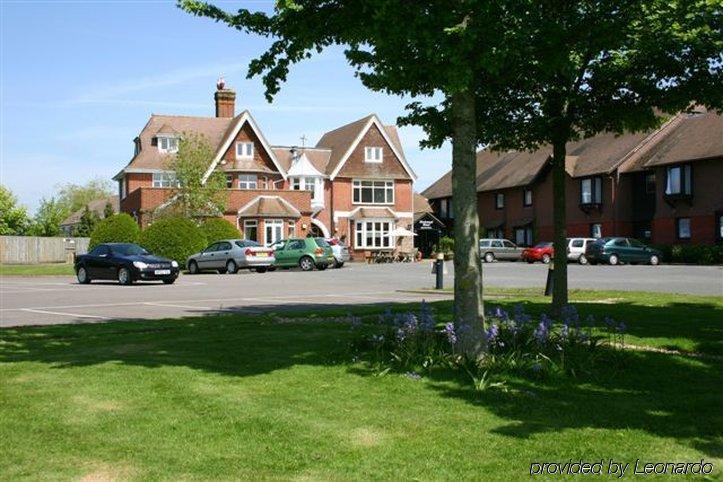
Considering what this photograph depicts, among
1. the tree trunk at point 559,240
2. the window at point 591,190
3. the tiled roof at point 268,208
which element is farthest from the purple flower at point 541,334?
the window at point 591,190

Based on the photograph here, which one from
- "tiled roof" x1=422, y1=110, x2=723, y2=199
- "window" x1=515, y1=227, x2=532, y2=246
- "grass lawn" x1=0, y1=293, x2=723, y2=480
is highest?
"tiled roof" x1=422, y1=110, x2=723, y2=199

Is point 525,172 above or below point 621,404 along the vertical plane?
above

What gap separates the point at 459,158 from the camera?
8734 millimetres

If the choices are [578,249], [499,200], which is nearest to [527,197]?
[499,200]

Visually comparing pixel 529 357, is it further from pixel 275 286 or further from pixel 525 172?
pixel 525 172

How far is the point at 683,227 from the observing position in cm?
4950

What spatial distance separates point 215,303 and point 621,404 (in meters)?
13.4

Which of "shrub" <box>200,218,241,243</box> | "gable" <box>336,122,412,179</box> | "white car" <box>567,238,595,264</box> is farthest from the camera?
Answer: "gable" <box>336,122,412,179</box>

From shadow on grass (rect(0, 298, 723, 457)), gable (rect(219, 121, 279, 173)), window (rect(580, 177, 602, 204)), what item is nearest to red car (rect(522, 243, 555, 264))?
window (rect(580, 177, 602, 204))

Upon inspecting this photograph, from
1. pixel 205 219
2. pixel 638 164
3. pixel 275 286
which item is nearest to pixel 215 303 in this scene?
pixel 275 286

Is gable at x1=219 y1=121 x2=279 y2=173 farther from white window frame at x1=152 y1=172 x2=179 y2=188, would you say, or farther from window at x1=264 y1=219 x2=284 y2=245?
window at x1=264 y1=219 x2=284 y2=245

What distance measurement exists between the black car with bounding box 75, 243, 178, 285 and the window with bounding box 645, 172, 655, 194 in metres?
36.1

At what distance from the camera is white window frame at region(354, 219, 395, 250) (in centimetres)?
6178

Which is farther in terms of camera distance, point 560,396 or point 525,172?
point 525,172
